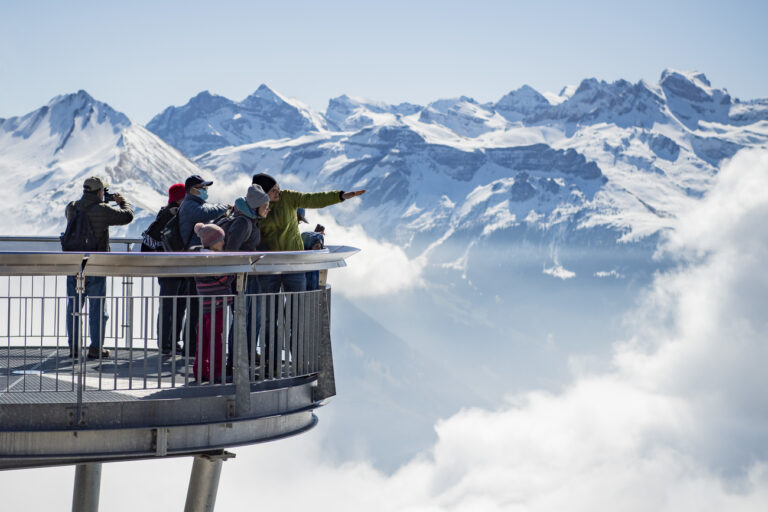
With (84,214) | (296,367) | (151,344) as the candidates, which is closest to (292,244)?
(296,367)

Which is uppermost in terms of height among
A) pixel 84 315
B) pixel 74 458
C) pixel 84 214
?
pixel 84 214

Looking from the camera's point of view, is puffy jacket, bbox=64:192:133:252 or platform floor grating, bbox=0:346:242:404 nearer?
platform floor grating, bbox=0:346:242:404

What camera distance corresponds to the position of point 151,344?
16.4 metres

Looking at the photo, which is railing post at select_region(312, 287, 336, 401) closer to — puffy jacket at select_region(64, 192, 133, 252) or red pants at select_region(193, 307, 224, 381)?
red pants at select_region(193, 307, 224, 381)

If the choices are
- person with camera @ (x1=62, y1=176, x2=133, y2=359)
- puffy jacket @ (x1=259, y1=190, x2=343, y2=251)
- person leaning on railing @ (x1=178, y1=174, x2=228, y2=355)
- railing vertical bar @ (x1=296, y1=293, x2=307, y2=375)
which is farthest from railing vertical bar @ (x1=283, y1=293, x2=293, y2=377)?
person with camera @ (x1=62, y1=176, x2=133, y2=359)

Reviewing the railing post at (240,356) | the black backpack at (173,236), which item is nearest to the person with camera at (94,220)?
the black backpack at (173,236)

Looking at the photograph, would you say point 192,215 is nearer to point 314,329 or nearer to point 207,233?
point 207,233

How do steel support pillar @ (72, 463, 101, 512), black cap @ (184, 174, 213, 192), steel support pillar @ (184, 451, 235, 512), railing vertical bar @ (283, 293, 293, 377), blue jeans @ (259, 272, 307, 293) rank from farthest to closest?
steel support pillar @ (72, 463, 101, 512), steel support pillar @ (184, 451, 235, 512), black cap @ (184, 174, 213, 192), blue jeans @ (259, 272, 307, 293), railing vertical bar @ (283, 293, 293, 377)

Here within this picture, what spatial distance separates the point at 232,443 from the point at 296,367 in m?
1.23

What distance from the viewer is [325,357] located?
11180 millimetres

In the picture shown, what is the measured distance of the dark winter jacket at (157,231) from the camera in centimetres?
1317

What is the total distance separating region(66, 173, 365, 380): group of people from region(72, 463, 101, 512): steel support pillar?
2183 millimetres

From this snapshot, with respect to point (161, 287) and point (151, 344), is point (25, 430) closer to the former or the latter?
point (161, 287)

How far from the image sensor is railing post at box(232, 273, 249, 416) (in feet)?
31.7
